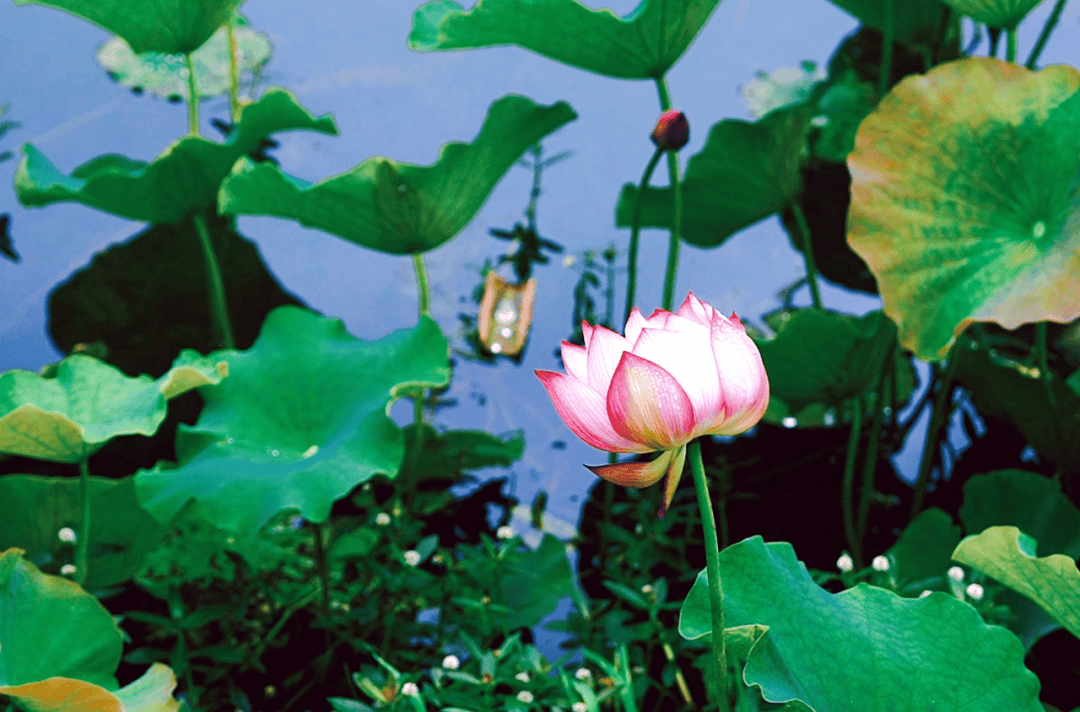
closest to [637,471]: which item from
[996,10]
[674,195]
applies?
[674,195]

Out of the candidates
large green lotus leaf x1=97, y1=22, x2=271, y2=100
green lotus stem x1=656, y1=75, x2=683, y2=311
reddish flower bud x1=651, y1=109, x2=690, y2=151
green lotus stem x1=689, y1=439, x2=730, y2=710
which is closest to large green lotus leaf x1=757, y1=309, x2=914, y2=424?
green lotus stem x1=656, y1=75, x2=683, y2=311

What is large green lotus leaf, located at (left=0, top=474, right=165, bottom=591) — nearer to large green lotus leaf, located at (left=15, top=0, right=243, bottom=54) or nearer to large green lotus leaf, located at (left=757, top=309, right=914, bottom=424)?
large green lotus leaf, located at (left=15, top=0, right=243, bottom=54)

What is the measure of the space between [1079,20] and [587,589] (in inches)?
49.7

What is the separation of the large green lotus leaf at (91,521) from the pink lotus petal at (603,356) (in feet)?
2.44

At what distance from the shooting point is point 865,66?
1.55 metres

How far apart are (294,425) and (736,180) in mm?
695

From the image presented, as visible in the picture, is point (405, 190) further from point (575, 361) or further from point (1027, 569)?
point (1027, 569)

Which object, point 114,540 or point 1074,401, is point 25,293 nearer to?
point 114,540

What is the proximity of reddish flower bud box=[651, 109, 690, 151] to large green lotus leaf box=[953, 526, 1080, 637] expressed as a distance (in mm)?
504

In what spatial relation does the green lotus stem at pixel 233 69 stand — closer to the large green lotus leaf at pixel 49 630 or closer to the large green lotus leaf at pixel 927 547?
the large green lotus leaf at pixel 49 630

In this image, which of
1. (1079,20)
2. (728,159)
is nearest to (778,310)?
(728,159)

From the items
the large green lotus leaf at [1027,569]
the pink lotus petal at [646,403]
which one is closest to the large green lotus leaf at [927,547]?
the large green lotus leaf at [1027,569]

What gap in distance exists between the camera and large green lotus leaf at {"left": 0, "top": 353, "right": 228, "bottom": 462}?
32.4 inches

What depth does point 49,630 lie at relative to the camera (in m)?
0.79
